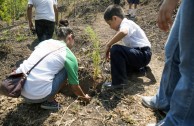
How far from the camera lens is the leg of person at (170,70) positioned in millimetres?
2346

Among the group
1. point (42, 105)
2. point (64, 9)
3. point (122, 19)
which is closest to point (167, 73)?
point (122, 19)

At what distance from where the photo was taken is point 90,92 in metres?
3.73

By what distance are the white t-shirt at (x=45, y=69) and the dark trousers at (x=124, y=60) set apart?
0.45 m

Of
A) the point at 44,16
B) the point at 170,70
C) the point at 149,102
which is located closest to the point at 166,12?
the point at 170,70

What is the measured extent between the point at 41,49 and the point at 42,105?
0.62 m

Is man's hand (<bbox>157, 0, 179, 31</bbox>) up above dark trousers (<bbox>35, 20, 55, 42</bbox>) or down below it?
above

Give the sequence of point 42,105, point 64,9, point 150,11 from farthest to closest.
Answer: point 64,9, point 150,11, point 42,105

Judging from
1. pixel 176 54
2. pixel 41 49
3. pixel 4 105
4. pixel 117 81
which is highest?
pixel 176 54

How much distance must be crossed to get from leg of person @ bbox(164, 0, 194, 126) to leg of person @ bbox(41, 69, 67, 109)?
145 cm

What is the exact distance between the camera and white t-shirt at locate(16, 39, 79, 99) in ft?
10.1


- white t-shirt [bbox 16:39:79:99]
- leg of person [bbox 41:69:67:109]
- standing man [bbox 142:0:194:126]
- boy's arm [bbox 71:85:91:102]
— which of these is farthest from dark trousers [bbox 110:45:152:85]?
standing man [bbox 142:0:194:126]

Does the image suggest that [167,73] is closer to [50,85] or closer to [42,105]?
[50,85]

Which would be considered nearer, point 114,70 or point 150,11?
point 114,70

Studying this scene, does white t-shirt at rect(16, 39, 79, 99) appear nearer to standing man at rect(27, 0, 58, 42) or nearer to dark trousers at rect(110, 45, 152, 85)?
dark trousers at rect(110, 45, 152, 85)
